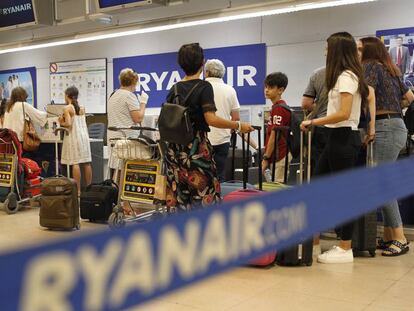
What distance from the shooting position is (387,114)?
354 centimetres

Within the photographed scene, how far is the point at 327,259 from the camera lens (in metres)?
3.35

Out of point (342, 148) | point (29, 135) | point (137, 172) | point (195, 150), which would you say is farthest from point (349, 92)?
point (29, 135)

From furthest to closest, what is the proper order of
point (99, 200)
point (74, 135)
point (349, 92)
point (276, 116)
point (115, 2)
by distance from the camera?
point (115, 2), point (74, 135), point (99, 200), point (276, 116), point (349, 92)

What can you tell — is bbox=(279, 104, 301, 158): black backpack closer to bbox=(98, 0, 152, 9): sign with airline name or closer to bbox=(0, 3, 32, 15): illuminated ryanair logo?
bbox=(98, 0, 152, 9): sign with airline name

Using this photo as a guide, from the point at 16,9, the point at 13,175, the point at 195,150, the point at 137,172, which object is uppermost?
the point at 16,9

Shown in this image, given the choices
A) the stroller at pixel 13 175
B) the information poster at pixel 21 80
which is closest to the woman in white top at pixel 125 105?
the stroller at pixel 13 175

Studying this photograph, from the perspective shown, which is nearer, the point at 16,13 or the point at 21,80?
the point at 16,13

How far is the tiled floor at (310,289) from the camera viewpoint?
2.58 metres

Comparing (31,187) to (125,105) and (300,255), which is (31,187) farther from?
(300,255)

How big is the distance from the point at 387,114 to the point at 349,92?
60cm

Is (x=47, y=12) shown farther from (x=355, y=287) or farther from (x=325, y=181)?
(x=325, y=181)

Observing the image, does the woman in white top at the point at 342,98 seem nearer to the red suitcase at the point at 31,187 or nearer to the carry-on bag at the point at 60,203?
the carry-on bag at the point at 60,203

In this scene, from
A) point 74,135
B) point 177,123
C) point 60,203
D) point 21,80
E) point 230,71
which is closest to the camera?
point 177,123

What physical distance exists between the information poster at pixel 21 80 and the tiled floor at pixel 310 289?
7425mm
